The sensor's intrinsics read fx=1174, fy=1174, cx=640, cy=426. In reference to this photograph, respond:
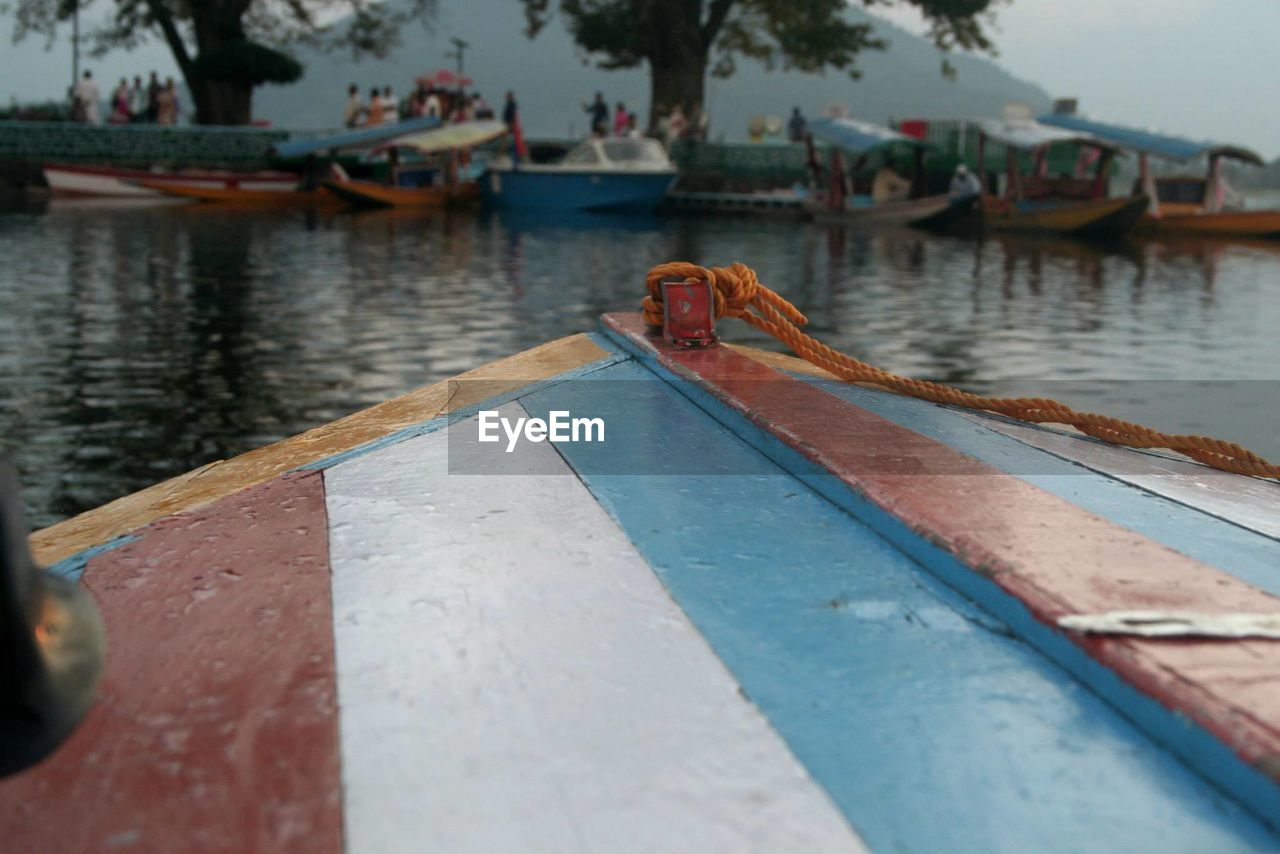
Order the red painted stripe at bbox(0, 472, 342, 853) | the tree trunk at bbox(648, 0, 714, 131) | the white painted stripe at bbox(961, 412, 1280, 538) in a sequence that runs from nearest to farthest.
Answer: the red painted stripe at bbox(0, 472, 342, 853)
the white painted stripe at bbox(961, 412, 1280, 538)
the tree trunk at bbox(648, 0, 714, 131)

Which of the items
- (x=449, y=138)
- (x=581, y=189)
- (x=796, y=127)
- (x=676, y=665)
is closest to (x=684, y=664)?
(x=676, y=665)

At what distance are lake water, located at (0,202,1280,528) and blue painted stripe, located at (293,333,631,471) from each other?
8.62 feet

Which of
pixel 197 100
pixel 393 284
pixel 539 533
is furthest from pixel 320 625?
pixel 197 100

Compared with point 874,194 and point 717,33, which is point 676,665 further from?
point 717,33

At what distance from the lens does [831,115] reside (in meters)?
26.8

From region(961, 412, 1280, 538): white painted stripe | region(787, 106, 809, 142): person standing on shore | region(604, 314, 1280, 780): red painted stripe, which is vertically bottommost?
region(961, 412, 1280, 538): white painted stripe

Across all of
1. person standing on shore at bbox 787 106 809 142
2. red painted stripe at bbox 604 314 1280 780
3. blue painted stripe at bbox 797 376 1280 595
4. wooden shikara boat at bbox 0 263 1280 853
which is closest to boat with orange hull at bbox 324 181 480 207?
person standing on shore at bbox 787 106 809 142

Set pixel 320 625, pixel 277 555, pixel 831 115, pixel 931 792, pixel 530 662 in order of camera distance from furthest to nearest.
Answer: pixel 831 115, pixel 277 555, pixel 320 625, pixel 530 662, pixel 931 792

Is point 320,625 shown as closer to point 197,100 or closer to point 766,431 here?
point 766,431

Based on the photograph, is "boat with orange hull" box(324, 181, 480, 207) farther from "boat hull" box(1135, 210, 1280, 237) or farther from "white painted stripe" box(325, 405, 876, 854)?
"white painted stripe" box(325, 405, 876, 854)

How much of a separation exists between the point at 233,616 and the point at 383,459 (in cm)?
82

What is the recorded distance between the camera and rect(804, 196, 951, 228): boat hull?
22625mm

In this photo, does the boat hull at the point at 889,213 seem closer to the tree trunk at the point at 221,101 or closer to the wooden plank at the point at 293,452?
the tree trunk at the point at 221,101

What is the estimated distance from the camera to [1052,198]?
21.9 metres
